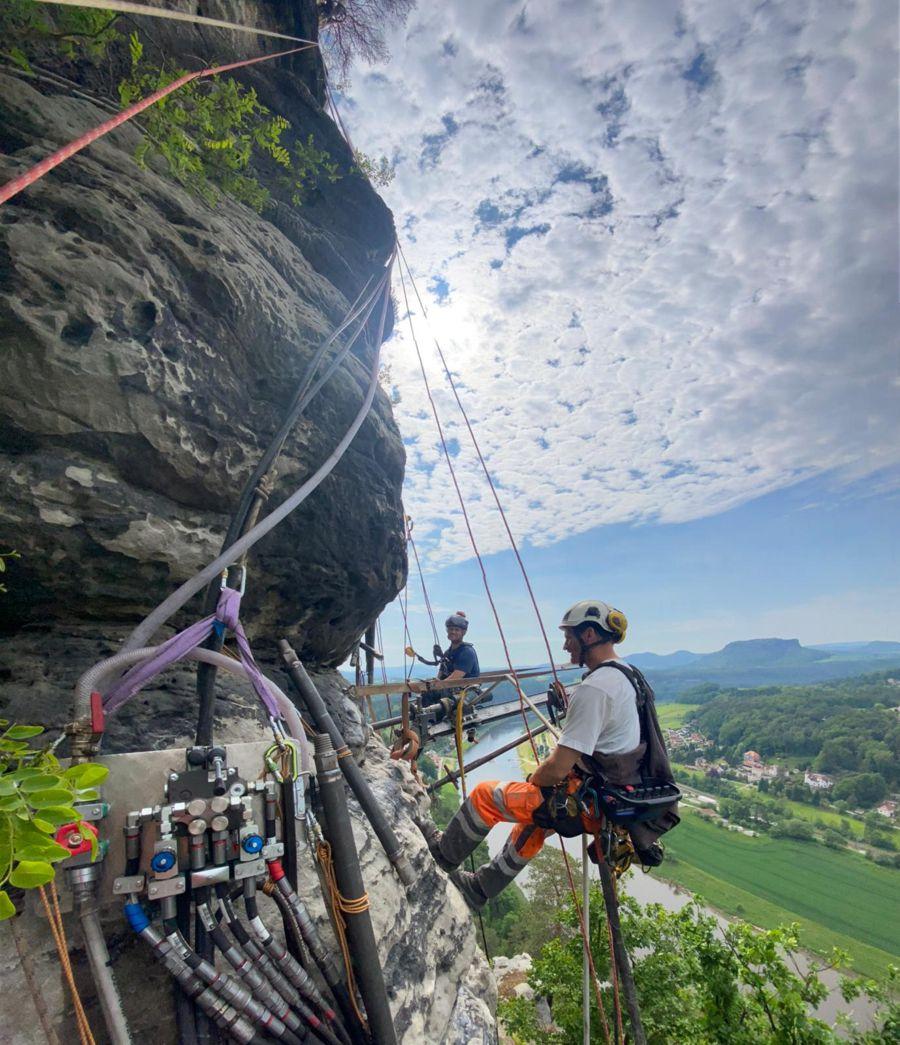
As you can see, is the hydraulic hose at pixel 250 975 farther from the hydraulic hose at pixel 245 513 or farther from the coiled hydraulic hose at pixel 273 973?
the hydraulic hose at pixel 245 513

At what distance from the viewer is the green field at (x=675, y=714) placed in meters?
140

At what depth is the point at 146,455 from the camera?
123 inches

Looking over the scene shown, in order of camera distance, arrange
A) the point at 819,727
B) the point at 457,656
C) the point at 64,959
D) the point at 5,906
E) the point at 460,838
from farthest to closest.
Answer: the point at 819,727, the point at 457,656, the point at 460,838, the point at 64,959, the point at 5,906

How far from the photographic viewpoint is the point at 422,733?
7.26 meters

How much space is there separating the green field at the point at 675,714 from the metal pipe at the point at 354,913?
151 metres

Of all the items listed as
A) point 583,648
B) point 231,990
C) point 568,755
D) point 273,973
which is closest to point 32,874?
point 231,990

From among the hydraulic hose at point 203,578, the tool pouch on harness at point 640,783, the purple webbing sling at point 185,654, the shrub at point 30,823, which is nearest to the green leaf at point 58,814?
the shrub at point 30,823

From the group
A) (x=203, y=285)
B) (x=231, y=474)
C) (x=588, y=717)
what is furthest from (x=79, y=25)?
(x=588, y=717)

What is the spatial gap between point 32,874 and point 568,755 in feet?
10.2

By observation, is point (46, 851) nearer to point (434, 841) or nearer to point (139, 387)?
point (139, 387)

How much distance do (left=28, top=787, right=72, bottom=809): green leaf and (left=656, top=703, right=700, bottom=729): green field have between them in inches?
6006

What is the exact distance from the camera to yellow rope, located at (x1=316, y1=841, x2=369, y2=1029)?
8.10 feet

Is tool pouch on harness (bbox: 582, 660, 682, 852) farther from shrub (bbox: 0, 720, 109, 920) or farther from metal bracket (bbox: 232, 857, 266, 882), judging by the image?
shrub (bbox: 0, 720, 109, 920)

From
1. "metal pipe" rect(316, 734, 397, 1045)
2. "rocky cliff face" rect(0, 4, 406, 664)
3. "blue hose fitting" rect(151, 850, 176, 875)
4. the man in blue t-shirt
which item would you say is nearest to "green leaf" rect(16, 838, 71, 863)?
"blue hose fitting" rect(151, 850, 176, 875)
